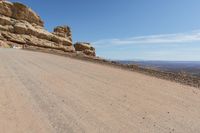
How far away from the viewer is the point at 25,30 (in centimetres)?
7500

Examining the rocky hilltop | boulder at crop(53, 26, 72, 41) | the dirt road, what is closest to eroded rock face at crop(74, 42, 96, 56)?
the rocky hilltop

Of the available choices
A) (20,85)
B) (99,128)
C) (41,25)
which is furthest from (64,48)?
(99,128)

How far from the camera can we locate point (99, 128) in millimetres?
5434

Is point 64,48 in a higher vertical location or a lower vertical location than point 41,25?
lower

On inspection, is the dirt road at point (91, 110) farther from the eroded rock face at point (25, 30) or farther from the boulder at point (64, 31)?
the boulder at point (64, 31)

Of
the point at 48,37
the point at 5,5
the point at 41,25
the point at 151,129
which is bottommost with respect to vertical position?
the point at 151,129

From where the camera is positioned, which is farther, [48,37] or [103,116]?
[48,37]

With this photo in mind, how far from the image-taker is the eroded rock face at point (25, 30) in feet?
230

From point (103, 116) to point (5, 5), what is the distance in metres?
90.2

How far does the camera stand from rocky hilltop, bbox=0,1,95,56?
6888 centimetres

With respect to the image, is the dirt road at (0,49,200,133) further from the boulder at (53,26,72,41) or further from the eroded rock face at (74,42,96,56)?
the boulder at (53,26,72,41)

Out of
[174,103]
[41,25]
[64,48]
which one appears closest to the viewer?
[174,103]

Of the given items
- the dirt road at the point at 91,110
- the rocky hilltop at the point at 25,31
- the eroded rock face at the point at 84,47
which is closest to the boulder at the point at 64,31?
the rocky hilltop at the point at 25,31

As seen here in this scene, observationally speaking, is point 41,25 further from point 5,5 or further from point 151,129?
point 151,129
